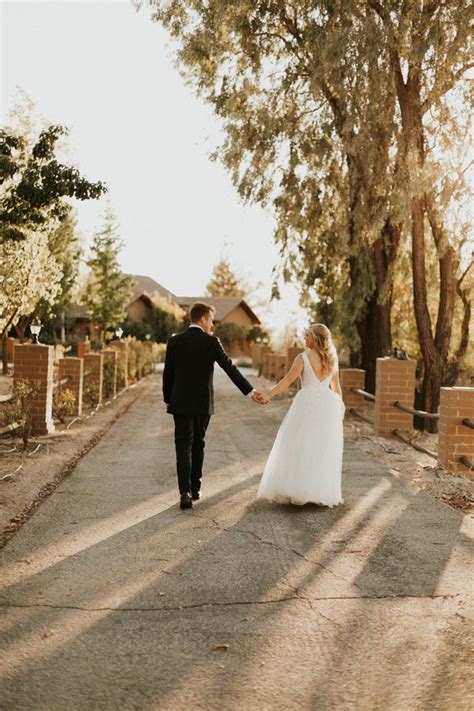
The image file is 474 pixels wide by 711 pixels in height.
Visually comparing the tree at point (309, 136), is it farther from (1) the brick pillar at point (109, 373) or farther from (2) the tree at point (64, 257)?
(2) the tree at point (64, 257)

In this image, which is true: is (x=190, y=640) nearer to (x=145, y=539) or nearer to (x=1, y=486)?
(x=145, y=539)

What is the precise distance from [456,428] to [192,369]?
3.84 m

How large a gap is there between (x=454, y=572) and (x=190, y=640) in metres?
2.22

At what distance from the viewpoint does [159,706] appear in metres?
3.58

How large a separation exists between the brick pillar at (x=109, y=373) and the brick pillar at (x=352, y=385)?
7395mm

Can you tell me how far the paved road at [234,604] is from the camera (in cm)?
378

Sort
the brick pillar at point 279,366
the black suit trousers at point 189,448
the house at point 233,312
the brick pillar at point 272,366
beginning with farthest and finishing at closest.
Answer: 1. the house at point 233,312
2. the brick pillar at point 272,366
3. the brick pillar at point 279,366
4. the black suit trousers at point 189,448

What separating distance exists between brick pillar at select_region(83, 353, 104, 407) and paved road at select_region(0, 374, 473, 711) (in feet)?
35.0

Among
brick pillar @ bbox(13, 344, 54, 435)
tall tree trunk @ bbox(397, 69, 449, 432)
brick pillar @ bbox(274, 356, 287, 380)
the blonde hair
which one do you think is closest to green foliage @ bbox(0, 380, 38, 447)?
brick pillar @ bbox(13, 344, 54, 435)

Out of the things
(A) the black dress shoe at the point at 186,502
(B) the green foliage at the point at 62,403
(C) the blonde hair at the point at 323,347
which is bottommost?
(A) the black dress shoe at the point at 186,502

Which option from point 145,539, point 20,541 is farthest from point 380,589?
point 20,541

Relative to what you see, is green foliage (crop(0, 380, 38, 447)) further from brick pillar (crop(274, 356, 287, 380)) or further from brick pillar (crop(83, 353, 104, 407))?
brick pillar (crop(274, 356, 287, 380))

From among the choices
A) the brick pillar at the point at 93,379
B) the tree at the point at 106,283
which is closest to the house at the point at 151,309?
the tree at the point at 106,283

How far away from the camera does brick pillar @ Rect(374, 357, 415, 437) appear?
1393 cm
